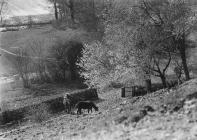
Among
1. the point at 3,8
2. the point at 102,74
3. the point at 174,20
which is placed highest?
the point at 3,8

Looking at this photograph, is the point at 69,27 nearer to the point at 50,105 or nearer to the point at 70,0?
the point at 70,0

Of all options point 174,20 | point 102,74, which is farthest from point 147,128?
point 102,74

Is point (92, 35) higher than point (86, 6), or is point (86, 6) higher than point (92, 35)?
point (86, 6)

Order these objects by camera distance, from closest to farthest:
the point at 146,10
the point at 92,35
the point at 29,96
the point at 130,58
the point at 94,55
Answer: the point at 130,58 → the point at 146,10 → the point at 94,55 → the point at 29,96 → the point at 92,35

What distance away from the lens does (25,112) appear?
39438mm

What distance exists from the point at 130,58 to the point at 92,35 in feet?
108

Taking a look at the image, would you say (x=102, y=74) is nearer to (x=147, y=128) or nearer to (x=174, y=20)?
(x=174, y=20)

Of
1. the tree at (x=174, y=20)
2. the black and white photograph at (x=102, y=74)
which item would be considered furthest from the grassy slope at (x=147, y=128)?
the tree at (x=174, y=20)

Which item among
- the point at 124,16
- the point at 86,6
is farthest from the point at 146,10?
the point at 86,6

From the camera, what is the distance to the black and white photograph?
1966 cm

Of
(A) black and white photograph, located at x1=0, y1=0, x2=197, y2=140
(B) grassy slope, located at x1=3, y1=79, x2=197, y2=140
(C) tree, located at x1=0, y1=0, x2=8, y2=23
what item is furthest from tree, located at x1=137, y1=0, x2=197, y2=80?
(C) tree, located at x1=0, y1=0, x2=8, y2=23

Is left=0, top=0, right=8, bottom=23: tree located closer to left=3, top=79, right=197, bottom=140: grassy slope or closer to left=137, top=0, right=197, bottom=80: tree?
left=137, top=0, right=197, bottom=80: tree

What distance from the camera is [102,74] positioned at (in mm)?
50844

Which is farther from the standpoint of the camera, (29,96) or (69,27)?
(69,27)
